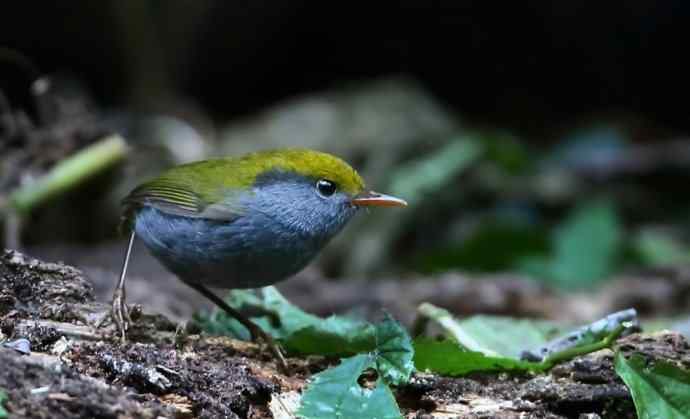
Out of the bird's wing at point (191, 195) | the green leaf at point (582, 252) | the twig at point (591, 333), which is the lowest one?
the twig at point (591, 333)

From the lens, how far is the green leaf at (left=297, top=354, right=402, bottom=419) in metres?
2.85

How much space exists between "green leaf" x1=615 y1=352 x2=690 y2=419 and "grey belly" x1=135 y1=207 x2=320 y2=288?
1.27m

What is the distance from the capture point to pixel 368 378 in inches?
129

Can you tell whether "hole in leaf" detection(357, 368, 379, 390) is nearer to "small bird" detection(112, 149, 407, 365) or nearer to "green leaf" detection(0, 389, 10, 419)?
"small bird" detection(112, 149, 407, 365)

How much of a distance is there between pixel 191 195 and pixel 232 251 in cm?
36

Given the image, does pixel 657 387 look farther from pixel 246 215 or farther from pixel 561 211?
pixel 561 211

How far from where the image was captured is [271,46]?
11.0 m

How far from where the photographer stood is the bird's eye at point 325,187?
3.93 meters

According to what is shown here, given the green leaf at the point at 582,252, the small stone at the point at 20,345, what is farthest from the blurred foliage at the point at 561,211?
the small stone at the point at 20,345

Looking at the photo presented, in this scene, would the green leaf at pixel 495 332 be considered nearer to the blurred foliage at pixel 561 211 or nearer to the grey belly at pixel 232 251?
the grey belly at pixel 232 251

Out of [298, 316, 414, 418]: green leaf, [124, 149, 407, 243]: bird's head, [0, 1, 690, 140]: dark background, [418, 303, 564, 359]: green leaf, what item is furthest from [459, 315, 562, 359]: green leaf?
[0, 1, 690, 140]: dark background

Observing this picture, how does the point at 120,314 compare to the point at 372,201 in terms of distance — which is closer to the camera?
the point at 120,314

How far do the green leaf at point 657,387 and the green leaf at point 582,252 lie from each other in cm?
465

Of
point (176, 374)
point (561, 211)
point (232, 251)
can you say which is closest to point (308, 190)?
point (232, 251)
